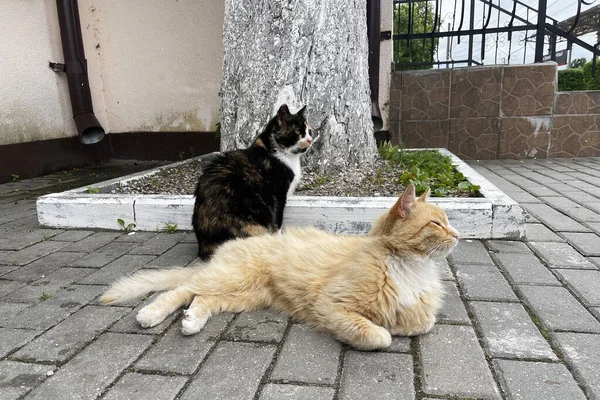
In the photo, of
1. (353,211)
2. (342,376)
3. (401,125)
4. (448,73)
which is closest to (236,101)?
(353,211)

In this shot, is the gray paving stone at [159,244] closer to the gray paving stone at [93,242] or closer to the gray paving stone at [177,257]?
the gray paving stone at [177,257]

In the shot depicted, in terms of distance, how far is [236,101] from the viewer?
4.77 meters

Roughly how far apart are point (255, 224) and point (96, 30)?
6731mm

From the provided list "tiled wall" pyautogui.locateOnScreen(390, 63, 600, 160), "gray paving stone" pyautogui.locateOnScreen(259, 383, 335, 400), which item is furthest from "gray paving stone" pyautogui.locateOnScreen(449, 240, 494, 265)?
"tiled wall" pyautogui.locateOnScreen(390, 63, 600, 160)

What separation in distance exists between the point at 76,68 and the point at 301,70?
4.79 meters

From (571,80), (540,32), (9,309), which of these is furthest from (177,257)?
(571,80)

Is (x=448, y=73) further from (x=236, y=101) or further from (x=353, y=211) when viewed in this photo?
(x=353, y=211)

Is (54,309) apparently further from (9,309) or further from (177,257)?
(177,257)

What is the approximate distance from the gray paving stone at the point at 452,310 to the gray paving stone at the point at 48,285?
248 centimetres

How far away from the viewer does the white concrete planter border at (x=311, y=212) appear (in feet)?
11.4

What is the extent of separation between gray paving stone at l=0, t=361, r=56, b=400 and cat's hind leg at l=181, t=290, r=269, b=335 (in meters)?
0.64

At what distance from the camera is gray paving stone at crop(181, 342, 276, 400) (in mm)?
1730

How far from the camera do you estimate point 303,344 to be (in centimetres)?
209

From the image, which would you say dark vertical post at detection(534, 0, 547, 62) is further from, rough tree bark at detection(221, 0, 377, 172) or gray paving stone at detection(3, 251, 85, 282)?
gray paving stone at detection(3, 251, 85, 282)
